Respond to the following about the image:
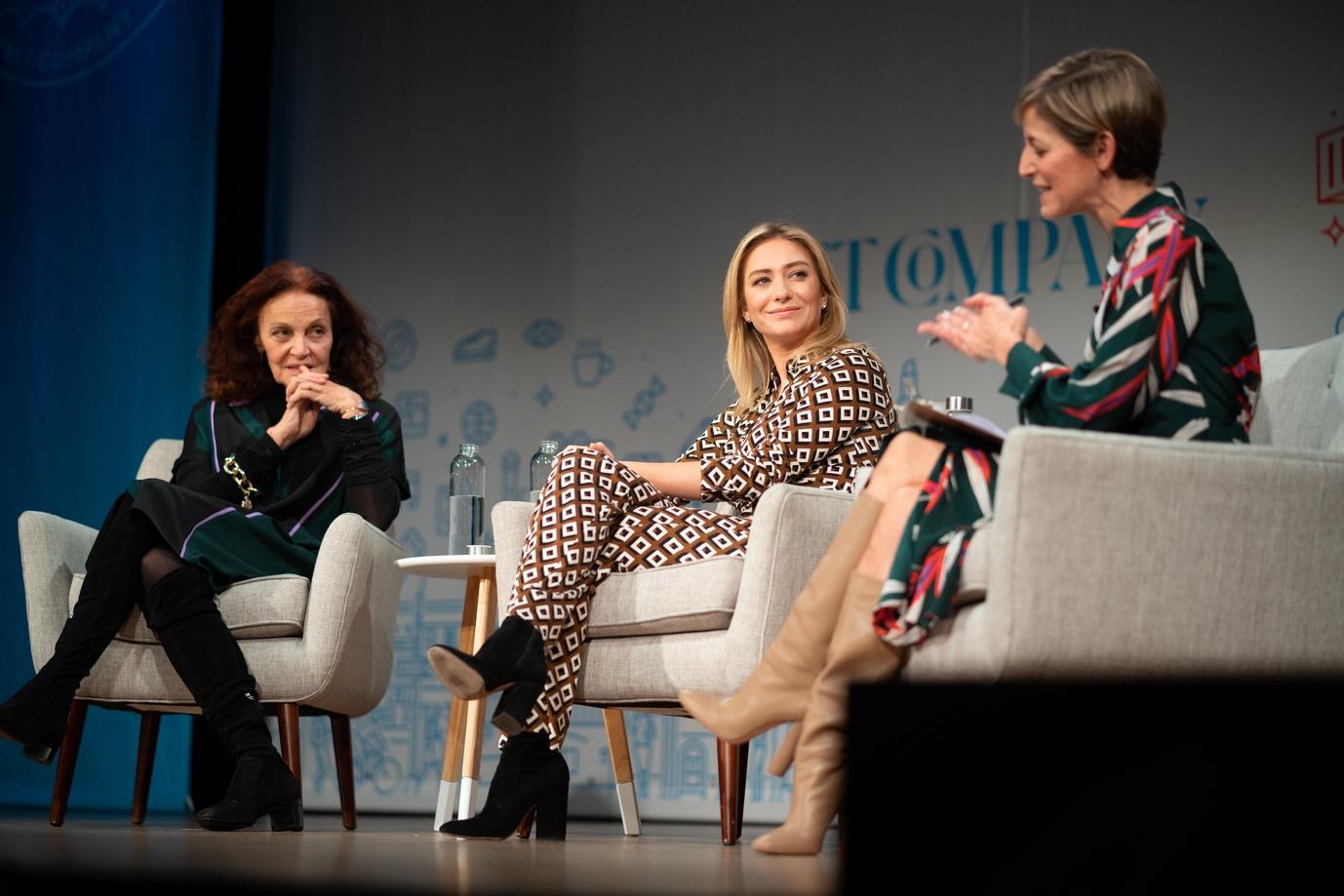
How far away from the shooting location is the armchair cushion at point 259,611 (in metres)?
3.03

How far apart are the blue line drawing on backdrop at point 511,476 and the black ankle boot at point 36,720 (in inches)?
85.4

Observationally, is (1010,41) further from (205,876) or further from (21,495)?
(205,876)

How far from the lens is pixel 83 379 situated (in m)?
4.81

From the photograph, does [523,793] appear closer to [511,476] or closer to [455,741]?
[455,741]

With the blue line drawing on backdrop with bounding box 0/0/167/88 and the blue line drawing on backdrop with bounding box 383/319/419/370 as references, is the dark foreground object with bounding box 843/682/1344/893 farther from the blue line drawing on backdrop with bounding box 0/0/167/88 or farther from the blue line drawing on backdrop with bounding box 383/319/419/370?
the blue line drawing on backdrop with bounding box 0/0/167/88

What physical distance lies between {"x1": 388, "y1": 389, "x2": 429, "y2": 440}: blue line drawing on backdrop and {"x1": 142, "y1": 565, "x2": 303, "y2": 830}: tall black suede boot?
216 centimetres

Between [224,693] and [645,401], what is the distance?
7.16 feet

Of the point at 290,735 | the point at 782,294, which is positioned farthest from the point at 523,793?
the point at 782,294

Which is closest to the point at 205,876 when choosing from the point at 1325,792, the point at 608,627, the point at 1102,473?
the point at 1325,792

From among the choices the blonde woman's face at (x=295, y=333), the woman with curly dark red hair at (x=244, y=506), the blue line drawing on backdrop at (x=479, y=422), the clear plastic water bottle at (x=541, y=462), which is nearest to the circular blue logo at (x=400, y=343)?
the blue line drawing on backdrop at (x=479, y=422)

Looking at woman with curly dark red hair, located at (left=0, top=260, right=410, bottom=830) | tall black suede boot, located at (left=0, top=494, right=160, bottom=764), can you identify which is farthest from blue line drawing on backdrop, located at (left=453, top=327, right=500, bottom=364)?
tall black suede boot, located at (left=0, top=494, right=160, bottom=764)

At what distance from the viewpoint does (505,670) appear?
2.29m

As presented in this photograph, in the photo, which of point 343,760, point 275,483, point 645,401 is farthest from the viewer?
point 645,401

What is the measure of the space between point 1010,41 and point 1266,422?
2201 mm
